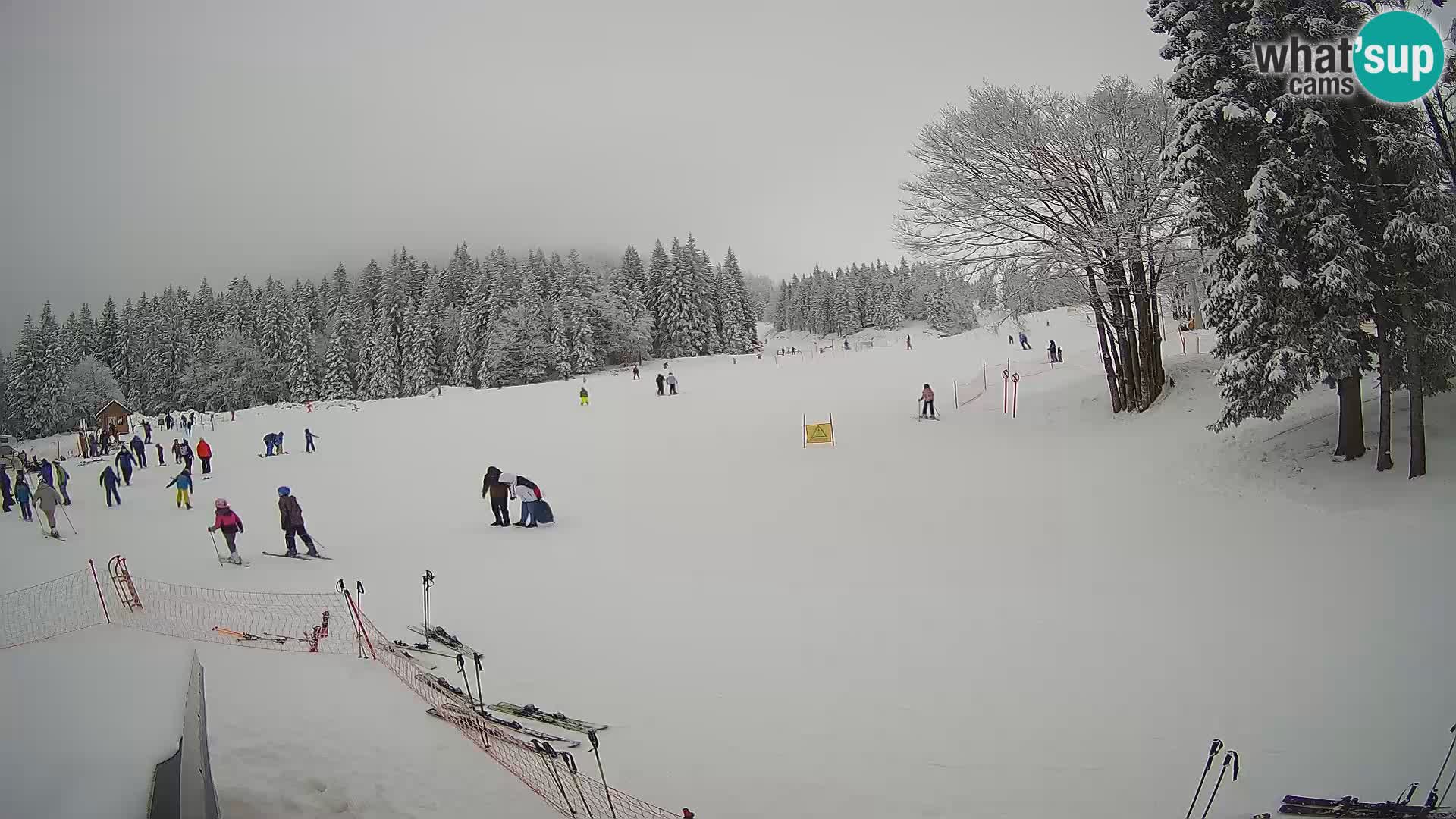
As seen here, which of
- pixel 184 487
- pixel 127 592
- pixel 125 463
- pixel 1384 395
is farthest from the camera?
pixel 125 463

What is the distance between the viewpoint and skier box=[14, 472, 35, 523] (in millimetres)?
15673

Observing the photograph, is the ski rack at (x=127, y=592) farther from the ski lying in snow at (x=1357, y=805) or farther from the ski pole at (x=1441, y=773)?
the ski pole at (x=1441, y=773)

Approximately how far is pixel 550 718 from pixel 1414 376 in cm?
1380

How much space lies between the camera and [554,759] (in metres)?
5.41

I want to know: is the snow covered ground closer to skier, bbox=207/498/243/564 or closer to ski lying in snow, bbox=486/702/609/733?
ski lying in snow, bbox=486/702/609/733

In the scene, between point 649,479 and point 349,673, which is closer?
point 349,673

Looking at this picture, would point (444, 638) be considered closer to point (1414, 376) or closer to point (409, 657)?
point (409, 657)

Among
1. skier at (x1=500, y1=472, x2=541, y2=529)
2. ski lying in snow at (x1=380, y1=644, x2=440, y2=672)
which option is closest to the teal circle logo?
ski lying in snow at (x1=380, y1=644, x2=440, y2=672)

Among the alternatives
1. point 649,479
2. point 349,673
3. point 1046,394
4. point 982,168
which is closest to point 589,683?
point 349,673

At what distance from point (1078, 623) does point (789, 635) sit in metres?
3.70

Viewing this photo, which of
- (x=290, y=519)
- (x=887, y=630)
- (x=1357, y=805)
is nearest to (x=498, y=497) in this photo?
(x=290, y=519)

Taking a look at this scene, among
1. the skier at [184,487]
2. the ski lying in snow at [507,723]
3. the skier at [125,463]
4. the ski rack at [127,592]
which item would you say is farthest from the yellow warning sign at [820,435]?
A: the skier at [125,463]

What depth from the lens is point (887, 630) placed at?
8305mm

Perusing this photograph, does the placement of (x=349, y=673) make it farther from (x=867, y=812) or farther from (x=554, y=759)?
(x=867, y=812)
